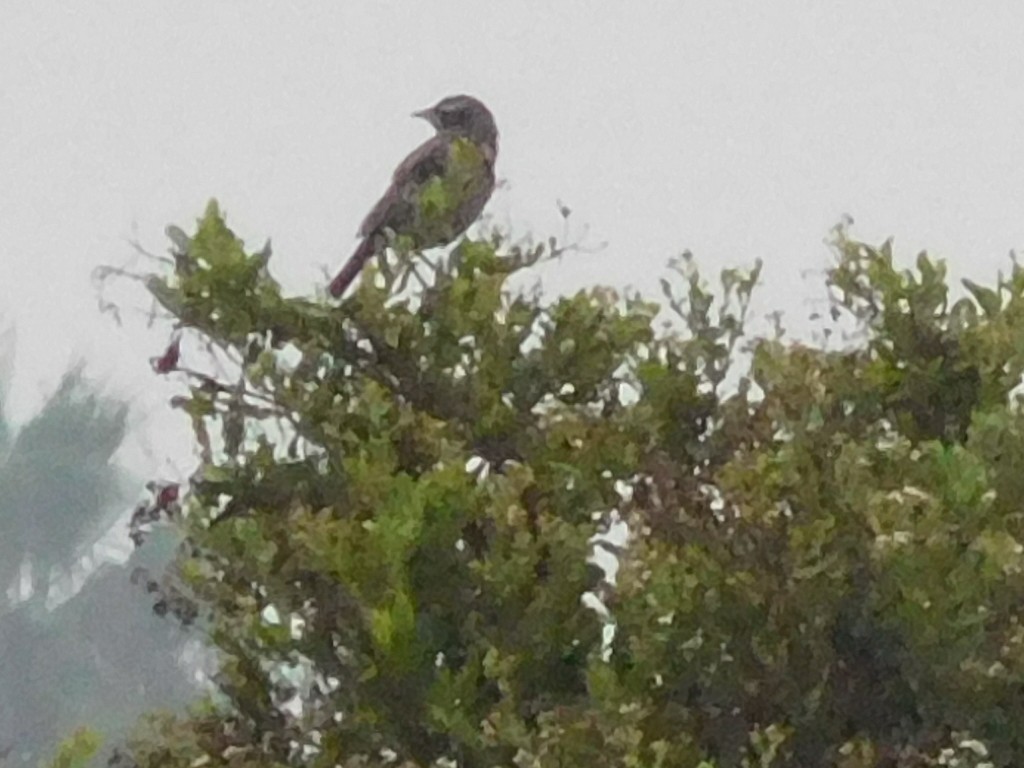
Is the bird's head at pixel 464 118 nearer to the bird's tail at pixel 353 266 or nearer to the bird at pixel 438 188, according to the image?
the bird at pixel 438 188

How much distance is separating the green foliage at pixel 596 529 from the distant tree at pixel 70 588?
29.2ft

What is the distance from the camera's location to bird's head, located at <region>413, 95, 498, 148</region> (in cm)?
373

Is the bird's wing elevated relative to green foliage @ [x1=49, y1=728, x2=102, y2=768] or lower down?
elevated

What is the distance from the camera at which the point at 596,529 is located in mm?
2379

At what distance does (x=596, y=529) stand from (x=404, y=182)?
112 centimetres

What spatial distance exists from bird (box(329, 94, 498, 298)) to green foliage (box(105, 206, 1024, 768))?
0.12 meters

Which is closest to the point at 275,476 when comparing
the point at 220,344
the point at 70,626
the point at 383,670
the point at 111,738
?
the point at 220,344

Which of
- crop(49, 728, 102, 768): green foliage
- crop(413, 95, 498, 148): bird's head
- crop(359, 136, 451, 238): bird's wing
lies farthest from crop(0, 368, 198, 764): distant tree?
crop(49, 728, 102, 768): green foliage

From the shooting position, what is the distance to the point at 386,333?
2.63 m

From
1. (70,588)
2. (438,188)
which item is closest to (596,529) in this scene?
(438,188)

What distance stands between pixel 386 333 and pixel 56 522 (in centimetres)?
1053

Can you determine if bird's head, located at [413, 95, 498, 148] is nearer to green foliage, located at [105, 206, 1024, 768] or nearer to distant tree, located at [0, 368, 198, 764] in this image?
green foliage, located at [105, 206, 1024, 768]

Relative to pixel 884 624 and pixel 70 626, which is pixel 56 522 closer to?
pixel 70 626

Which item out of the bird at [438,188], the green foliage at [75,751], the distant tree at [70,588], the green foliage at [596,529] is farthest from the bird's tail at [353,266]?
the distant tree at [70,588]
